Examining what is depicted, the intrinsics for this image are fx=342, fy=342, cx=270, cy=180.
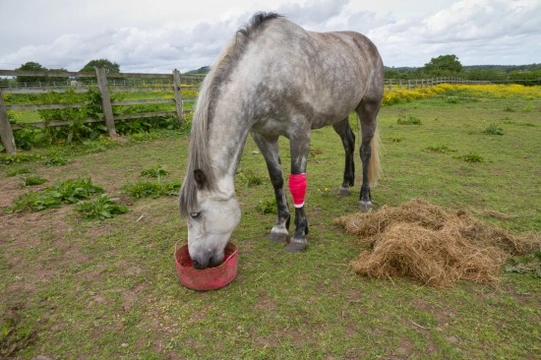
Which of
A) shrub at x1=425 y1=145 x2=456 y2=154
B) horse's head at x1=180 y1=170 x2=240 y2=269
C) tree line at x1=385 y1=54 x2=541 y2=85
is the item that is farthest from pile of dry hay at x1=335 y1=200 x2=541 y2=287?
tree line at x1=385 y1=54 x2=541 y2=85

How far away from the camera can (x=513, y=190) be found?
4.97 m

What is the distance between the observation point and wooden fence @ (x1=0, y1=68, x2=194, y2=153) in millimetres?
7488

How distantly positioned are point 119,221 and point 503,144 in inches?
338

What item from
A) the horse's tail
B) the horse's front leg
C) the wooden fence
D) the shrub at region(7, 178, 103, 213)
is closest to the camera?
Result: the horse's front leg

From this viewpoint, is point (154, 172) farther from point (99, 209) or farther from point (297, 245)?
point (297, 245)

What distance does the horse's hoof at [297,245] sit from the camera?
3.45 m

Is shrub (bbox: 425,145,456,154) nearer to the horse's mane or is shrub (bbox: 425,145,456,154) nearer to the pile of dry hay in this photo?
the pile of dry hay

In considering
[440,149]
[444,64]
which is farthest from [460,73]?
[440,149]

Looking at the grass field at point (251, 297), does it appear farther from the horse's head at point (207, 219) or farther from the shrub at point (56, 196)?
the horse's head at point (207, 219)

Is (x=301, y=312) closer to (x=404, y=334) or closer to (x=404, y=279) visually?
(x=404, y=334)

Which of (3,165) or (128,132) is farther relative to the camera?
(128,132)

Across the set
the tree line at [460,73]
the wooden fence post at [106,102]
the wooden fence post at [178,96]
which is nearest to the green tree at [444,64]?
the tree line at [460,73]

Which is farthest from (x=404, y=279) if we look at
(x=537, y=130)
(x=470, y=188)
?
(x=537, y=130)

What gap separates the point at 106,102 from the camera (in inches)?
358
